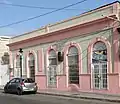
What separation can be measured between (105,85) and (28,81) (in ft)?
22.9

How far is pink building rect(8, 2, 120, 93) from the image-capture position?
22.8 metres

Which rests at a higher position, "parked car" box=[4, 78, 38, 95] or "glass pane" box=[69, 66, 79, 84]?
"glass pane" box=[69, 66, 79, 84]

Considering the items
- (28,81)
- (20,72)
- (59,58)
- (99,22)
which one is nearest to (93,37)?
(99,22)

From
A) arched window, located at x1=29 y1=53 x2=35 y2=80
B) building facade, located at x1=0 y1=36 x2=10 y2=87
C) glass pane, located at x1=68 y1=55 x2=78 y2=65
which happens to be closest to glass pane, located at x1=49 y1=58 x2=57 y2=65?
glass pane, located at x1=68 y1=55 x2=78 y2=65

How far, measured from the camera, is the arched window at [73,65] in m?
26.6

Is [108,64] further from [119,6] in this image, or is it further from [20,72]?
[20,72]

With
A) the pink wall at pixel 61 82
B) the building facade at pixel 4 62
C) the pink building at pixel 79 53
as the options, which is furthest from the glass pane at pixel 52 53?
the building facade at pixel 4 62

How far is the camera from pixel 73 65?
26.9 meters

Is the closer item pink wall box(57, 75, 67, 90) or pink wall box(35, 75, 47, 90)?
pink wall box(57, 75, 67, 90)

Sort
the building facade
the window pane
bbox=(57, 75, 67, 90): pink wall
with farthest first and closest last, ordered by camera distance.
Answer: the building facade
bbox=(57, 75, 67, 90): pink wall
the window pane

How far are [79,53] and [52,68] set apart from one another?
178 inches

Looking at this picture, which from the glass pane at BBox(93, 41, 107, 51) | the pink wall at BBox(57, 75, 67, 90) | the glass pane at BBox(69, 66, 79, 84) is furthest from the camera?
the pink wall at BBox(57, 75, 67, 90)

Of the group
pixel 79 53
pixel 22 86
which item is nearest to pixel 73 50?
pixel 79 53

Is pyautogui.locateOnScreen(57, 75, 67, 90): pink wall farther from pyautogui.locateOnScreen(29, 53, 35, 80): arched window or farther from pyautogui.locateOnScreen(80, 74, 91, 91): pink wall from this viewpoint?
pyautogui.locateOnScreen(29, 53, 35, 80): arched window
